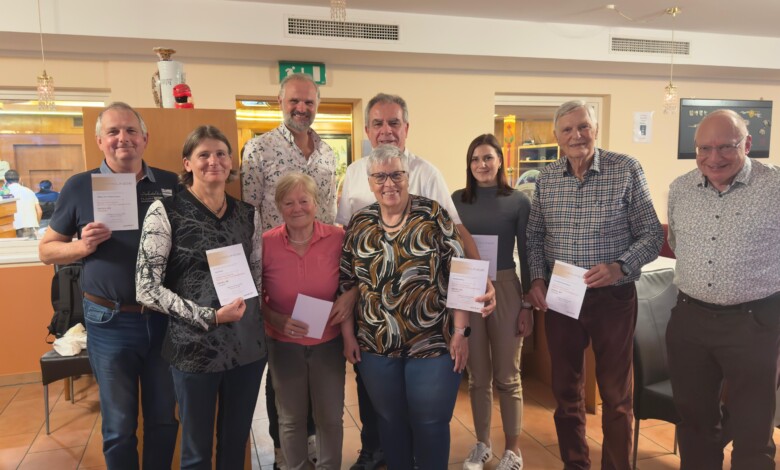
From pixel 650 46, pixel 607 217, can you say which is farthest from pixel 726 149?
pixel 650 46

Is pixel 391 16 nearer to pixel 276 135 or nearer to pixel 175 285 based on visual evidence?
pixel 276 135

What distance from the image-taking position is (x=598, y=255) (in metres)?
2.06

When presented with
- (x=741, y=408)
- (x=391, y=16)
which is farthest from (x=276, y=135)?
(x=391, y=16)

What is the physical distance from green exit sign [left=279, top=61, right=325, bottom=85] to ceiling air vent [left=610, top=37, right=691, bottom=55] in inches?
109

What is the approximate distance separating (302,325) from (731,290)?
1554 millimetres

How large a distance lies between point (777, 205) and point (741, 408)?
75cm

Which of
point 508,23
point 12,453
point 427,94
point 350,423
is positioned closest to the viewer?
point 12,453

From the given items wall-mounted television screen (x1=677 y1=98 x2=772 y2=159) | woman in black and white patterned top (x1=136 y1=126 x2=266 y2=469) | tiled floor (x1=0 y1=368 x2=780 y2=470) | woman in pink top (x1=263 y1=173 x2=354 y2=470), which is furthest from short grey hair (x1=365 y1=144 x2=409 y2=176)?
wall-mounted television screen (x1=677 y1=98 x2=772 y2=159)

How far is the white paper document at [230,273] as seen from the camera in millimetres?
1675

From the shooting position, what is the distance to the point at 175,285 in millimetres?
1708

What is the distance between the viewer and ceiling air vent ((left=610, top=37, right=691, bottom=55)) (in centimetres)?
481

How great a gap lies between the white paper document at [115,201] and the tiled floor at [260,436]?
1.54 m

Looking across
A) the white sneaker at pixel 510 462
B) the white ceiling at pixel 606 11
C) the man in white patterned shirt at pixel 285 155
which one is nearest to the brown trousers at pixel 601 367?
the white sneaker at pixel 510 462

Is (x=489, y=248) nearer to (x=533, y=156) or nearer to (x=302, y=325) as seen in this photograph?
(x=302, y=325)
